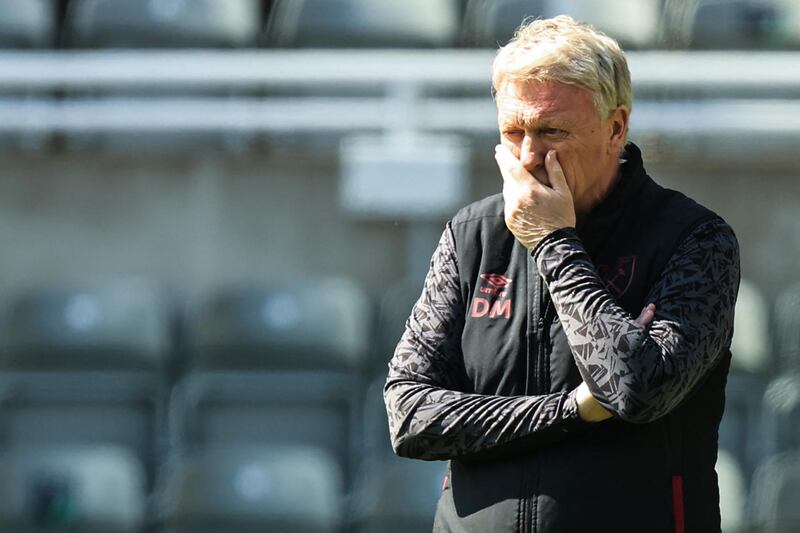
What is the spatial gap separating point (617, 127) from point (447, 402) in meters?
0.39

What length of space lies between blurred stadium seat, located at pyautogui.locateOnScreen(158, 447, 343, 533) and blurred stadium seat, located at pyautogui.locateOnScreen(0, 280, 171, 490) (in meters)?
0.25

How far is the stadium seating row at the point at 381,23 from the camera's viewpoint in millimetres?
3562

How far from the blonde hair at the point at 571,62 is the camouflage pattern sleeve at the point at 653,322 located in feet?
0.57

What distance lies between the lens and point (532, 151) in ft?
4.83

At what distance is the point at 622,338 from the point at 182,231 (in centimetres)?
217

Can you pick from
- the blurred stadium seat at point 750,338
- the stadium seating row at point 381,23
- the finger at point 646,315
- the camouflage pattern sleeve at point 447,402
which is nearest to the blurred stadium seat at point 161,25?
the stadium seating row at point 381,23

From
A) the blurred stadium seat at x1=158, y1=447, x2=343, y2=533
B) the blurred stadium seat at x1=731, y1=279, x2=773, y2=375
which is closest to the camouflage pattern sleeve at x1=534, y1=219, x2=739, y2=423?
the blurred stadium seat at x1=158, y1=447, x2=343, y2=533

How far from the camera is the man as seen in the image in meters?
1.38

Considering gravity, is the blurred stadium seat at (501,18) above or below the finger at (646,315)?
above

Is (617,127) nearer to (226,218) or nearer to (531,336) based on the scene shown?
(531,336)

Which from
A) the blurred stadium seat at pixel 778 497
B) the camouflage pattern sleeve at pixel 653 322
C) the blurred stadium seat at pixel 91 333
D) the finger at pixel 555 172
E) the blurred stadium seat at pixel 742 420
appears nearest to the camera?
the camouflage pattern sleeve at pixel 653 322

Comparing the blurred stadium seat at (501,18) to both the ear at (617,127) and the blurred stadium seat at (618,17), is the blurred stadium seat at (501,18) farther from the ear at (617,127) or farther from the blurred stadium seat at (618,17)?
the ear at (617,127)

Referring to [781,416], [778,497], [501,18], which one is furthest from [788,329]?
[501,18]

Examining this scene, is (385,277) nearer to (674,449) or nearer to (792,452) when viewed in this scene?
(792,452)
